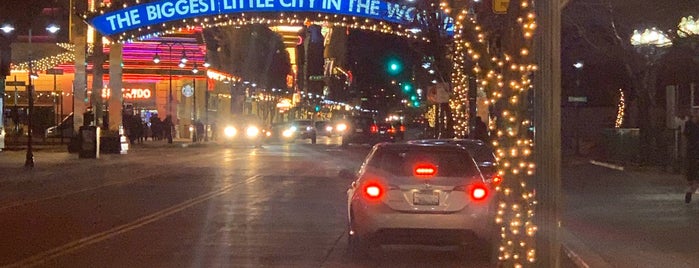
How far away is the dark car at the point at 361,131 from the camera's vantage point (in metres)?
54.6

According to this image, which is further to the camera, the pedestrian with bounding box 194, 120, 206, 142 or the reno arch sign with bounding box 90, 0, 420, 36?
the pedestrian with bounding box 194, 120, 206, 142

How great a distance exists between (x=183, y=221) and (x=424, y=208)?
19.5ft

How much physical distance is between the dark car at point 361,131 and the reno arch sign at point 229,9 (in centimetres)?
1702

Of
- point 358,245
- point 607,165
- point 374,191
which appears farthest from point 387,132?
point 374,191

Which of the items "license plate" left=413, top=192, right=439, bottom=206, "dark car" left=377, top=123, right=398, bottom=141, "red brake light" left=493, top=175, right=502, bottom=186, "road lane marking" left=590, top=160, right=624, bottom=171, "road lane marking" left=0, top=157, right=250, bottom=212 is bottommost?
"road lane marking" left=0, top=157, right=250, bottom=212

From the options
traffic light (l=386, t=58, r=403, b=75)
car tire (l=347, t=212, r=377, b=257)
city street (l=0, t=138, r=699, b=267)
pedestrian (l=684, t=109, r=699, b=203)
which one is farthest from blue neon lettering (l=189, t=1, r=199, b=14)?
car tire (l=347, t=212, r=377, b=257)

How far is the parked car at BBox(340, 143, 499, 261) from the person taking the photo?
485 inches

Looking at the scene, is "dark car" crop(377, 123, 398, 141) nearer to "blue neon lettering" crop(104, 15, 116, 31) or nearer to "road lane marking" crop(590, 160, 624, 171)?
"blue neon lettering" crop(104, 15, 116, 31)

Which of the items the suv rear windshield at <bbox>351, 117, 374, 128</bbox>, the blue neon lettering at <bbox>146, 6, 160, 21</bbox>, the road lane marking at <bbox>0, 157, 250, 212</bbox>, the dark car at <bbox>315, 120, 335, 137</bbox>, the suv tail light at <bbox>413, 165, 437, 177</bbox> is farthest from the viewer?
the dark car at <bbox>315, 120, 335, 137</bbox>

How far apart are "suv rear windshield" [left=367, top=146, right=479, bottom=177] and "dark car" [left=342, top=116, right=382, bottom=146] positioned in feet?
136

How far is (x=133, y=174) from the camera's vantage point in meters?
30.0

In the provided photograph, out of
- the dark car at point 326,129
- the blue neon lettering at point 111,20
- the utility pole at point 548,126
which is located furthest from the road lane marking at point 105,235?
the dark car at point 326,129

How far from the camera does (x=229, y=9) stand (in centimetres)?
3675

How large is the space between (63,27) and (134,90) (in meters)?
28.7
